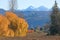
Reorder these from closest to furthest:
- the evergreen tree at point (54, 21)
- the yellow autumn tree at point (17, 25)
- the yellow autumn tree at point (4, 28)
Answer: the yellow autumn tree at point (4, 28) < the evergreen tree at point (54, 21) < the yellow autumn tree at point (17, 25)

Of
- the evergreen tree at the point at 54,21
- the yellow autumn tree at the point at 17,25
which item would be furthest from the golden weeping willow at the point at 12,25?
the evergreen tree at the point at 54,21

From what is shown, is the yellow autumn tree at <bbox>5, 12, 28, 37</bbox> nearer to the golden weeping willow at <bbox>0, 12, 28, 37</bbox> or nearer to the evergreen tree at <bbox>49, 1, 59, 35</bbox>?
the golden weeping willow at <bbox>0, 12, 28, 37</bbox>

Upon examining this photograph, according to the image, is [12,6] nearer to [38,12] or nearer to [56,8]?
[56,8]

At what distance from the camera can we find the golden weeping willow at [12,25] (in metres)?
26.3

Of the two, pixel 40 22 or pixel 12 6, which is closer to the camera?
pixel 12 6

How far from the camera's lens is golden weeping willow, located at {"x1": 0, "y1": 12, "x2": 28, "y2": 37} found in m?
26.3

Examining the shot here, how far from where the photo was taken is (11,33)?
2647 cm

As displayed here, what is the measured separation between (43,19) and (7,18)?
1072 centimetres

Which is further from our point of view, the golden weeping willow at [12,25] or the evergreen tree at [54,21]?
the evergreen tree at [54,21]

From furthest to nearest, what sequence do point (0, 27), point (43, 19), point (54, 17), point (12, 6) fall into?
point (43, 19), point (12, 6), point (54, 17), point (0, 27)

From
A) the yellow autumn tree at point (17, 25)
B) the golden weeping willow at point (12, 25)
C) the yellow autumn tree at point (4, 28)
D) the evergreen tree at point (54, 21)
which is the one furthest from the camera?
the yellow autumn tree at point (17, 25)

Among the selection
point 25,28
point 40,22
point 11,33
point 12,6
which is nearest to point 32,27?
point 40,22

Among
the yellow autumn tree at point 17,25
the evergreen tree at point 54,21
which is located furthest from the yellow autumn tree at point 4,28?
the evergreen tree at point 54,21

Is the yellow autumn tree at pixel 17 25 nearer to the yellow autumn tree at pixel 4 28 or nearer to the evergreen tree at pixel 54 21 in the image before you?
the yellow autumn tree at pixel 4 28
